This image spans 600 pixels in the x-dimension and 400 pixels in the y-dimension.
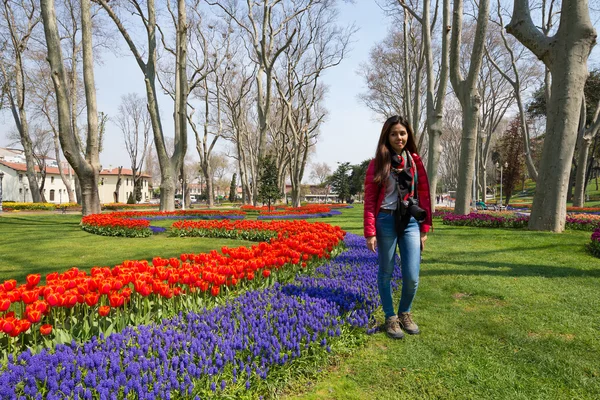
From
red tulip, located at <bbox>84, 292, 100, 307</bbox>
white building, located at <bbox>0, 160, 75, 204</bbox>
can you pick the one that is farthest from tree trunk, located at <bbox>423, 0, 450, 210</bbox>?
white building, located at <bbox>0, 160, 75, 204</bbox>

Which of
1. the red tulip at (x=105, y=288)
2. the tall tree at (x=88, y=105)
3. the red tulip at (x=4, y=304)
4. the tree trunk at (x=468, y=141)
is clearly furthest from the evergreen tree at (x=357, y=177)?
the red tulip at (x=4, y=304)

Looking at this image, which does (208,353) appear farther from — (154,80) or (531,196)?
(531,196)

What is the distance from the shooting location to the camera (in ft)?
10.0

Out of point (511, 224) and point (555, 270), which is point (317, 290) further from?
point (511, 224)

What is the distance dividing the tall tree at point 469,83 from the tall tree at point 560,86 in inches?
97.4

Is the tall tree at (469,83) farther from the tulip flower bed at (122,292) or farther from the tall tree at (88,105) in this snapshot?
the tall tree at (88,105)

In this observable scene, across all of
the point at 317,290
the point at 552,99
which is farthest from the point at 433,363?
the point at 552,99

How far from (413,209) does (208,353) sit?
206 centimetres

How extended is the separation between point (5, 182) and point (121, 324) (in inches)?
2525

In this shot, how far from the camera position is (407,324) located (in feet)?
11.2

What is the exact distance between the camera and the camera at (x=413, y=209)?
3.05 m

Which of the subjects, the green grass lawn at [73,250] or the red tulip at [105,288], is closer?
the red tulip at [105,288]

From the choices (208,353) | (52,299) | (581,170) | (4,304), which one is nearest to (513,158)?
(581,170)

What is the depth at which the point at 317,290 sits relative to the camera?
3893mm
